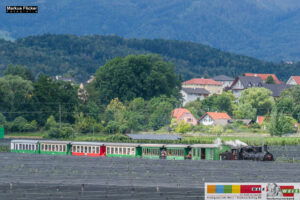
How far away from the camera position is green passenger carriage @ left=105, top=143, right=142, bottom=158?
69.3 meters

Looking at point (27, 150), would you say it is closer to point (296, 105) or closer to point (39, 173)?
point (39, 173)

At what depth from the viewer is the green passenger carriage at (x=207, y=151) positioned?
63688 millimetres

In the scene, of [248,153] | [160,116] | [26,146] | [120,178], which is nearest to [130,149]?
[248,153]

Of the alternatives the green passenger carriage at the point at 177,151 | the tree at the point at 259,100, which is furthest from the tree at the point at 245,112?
the green passenger carriage at the point at 177,151

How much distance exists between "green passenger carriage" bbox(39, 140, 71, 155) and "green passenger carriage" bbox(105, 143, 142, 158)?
5.97m

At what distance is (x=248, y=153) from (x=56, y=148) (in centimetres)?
2564

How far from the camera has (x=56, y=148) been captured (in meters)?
75.6

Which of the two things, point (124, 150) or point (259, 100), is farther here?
point (259, 100)

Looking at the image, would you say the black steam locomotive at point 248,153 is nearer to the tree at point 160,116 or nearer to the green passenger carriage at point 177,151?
the green passenger carriage at point 177,151

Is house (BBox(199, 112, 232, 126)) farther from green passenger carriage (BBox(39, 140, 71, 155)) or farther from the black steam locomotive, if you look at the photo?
the black steam locomotive

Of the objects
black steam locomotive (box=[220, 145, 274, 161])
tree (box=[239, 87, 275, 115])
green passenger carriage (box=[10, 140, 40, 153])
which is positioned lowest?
green passenger carriage (box=[10, 140, 40, 153])

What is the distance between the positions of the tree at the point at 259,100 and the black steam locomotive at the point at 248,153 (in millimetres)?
102556

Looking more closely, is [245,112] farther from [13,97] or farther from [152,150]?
[152,150]

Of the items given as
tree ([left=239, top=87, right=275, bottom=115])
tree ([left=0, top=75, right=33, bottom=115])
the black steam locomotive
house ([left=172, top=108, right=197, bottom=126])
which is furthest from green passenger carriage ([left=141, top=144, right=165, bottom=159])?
tree ([left=239, top=87, right=275, bottom=115])
